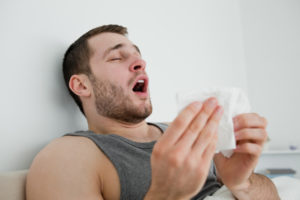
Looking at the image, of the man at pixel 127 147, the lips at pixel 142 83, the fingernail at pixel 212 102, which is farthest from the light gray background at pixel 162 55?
the fingernail at pixel 212 102

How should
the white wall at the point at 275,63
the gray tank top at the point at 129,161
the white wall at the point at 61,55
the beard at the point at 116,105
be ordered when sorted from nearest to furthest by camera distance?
1. the gray tank top at the point at 129,161
2. the white wall at the point at 61,55
3. the beard at the point at 116,105
4. the white wall at the point at 275,63

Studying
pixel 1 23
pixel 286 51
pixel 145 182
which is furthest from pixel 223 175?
pixel 286 51

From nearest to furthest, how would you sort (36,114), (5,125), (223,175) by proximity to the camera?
(223,175) < (5,125) < (36,114)

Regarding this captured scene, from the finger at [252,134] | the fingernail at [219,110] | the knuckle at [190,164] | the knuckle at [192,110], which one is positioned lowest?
the finger at [252,134]

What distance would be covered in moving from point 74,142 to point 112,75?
13.9 inches

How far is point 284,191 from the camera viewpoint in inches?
39.6

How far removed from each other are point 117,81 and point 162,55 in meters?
0.82

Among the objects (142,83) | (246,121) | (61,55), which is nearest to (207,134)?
(246,121)

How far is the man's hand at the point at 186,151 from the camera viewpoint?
1.67 feet

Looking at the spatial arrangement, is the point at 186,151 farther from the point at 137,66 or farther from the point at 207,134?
the point at 137,66

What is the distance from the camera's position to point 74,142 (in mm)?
808

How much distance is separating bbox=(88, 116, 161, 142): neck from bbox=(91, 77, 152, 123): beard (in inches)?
1.1

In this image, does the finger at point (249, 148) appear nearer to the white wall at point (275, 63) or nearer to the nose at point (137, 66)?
the nose at point (137, 66)

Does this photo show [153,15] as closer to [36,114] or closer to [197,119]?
[36,114]
